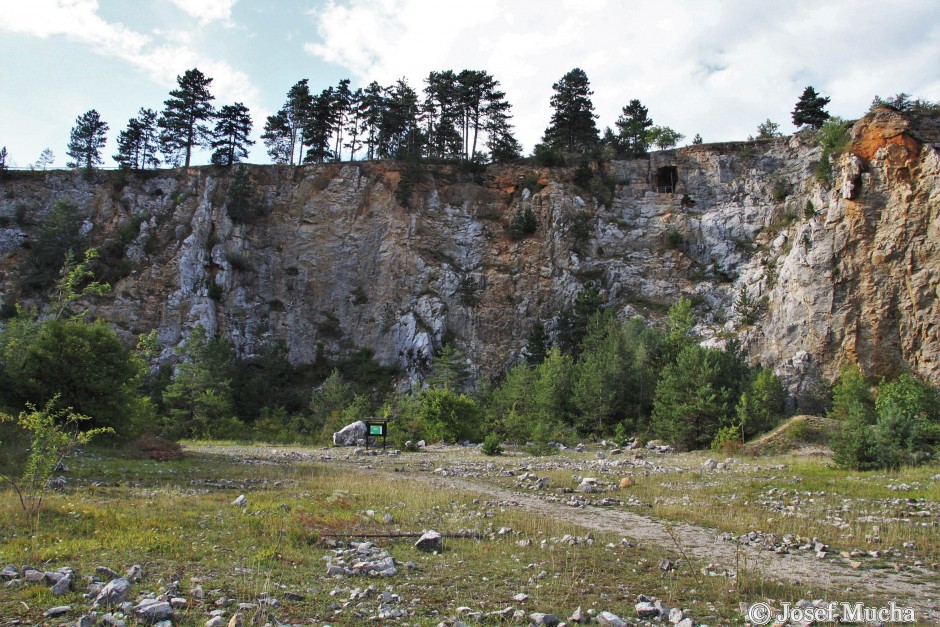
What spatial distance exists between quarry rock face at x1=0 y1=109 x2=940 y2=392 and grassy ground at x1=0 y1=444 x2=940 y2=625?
3357 cm

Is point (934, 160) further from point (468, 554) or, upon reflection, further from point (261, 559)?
point (261, 559)

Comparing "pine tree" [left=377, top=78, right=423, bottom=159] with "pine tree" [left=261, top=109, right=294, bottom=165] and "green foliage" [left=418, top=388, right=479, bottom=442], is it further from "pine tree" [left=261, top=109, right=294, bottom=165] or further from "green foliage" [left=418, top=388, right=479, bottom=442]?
"green foliage" [left=418, top=388, right=479, bottom=442]

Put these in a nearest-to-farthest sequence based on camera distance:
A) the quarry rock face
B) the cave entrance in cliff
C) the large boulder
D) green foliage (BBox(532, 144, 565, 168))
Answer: the large boulder → the quarry rock face → the cave entrance in cliff → green foliage (BBox(532, 144, 565, 168))

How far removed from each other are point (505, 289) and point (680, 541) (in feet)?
147

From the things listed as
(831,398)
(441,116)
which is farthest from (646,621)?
(441,116)

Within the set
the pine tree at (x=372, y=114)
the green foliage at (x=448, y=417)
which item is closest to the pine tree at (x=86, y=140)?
the pine tree at (x=372, y=114)

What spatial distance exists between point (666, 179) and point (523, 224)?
1558cm

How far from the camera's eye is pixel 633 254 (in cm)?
5378

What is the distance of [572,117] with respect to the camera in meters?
63.5

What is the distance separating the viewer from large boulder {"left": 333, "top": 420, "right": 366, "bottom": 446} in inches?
1267

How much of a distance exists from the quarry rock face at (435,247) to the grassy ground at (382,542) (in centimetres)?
3357

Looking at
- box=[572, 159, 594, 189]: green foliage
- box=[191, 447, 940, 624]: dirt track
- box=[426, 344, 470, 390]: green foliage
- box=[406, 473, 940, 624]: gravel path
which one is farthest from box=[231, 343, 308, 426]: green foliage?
box=[406, 473, 940, 624]: gravel path

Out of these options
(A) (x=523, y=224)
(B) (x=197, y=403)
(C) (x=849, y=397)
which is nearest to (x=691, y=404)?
(C) (x=849, y=397)

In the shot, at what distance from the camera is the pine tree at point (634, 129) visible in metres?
60.7
